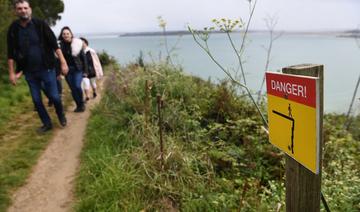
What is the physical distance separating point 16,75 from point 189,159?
318 centimetres

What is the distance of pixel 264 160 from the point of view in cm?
438

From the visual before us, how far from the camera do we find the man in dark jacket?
5145 mm

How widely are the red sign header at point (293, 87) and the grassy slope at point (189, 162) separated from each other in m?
0.97

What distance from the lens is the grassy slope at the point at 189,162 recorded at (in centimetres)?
329

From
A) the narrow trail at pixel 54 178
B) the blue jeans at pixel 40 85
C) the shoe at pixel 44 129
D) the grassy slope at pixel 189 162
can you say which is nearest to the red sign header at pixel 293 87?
the grassy slope at pixel 189 162

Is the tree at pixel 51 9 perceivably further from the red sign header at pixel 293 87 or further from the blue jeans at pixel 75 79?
the red sign header at pixel 293 87

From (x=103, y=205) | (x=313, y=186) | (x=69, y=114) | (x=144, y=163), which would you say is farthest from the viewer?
(x=69, y=114)

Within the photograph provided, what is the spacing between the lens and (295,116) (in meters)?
1.48

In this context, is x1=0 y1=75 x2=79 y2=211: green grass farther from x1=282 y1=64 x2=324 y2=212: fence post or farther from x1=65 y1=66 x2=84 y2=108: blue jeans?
x1=282 y1=64 x2=324 y2=212: fence post

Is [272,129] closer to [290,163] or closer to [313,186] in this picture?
[290,163]

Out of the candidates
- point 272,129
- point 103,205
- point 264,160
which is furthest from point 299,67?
point 264,160

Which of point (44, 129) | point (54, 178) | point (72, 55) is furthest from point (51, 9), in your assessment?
point (54, 178)

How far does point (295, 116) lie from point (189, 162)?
2521mm

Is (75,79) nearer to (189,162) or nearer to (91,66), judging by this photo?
(91,66)
